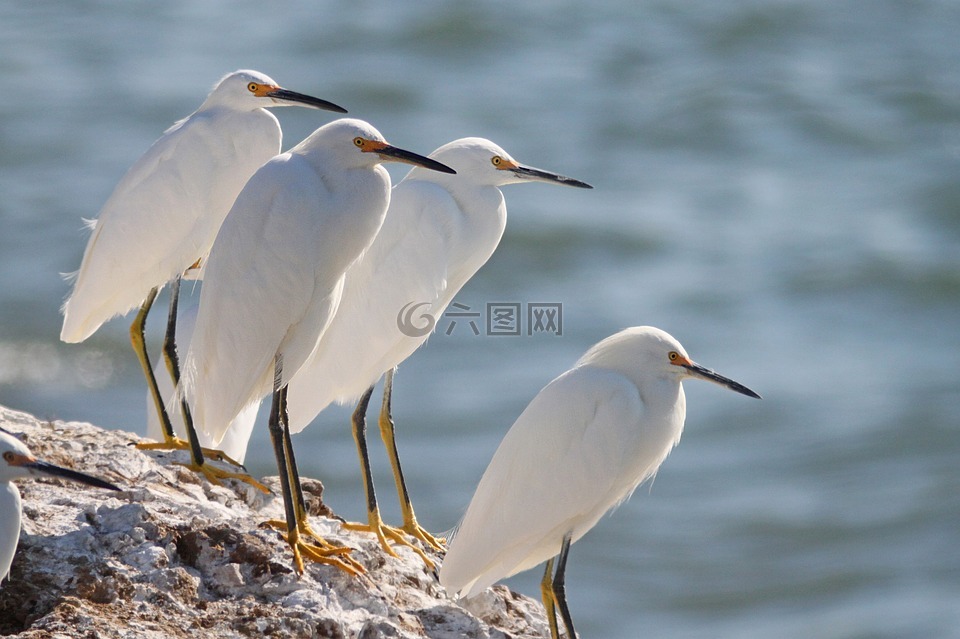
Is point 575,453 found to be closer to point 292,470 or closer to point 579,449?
point 579,449

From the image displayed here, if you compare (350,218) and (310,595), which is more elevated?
(350,218)

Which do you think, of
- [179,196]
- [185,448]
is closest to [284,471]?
[185,448]

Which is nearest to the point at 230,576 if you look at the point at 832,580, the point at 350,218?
the point at 350,218

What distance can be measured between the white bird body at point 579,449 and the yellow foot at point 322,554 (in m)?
0.35

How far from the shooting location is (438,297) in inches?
221

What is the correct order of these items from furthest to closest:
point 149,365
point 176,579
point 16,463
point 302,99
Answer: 1. point 149,365
2. point 302,99
3. point 176,579
4. point 16,463

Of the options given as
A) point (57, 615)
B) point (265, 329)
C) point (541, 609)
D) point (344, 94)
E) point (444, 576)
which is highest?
point (265, 329)

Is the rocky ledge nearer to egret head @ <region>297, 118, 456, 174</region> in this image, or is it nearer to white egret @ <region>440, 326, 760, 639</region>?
white egret @ <region>440, 326, 760, 639</region>

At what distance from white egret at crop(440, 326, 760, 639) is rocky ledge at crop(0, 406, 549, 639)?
254mm

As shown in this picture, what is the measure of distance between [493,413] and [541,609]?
22.8 ft

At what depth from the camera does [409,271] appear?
18.1ft

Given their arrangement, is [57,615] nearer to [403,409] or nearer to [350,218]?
[350,218]

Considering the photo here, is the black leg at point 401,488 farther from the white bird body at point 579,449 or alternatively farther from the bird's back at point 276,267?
the bird's back at point 276,267

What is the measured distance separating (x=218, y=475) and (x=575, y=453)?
154cm
